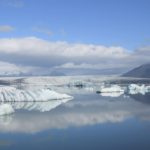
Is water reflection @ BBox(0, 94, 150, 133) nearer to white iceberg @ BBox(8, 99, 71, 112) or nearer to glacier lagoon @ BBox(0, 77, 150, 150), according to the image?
glacier lagoon @ BBox(0, 77, 150, 150)

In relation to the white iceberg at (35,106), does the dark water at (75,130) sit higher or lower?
lower

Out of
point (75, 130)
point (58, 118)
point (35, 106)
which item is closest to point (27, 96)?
point (35, 106)

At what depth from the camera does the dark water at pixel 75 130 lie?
29.9 feet

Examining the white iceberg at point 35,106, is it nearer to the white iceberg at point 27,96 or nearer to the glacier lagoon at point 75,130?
the white iceberg at point 27,96

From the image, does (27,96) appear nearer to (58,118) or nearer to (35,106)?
(35,106)

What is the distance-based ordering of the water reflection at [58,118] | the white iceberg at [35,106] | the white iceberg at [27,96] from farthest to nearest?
the white iceberg at [27,96] → the white iceberg at [35,106] → the water reflection at [58,118]

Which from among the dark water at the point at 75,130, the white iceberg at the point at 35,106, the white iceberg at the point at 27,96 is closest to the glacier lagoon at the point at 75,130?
the dark water at the point at 75,130

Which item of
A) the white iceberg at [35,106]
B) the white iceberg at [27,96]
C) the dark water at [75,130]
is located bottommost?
the dark water at [75,130]

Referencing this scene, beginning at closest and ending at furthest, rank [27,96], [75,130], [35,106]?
[75,130] → [35,106] → [27,96]

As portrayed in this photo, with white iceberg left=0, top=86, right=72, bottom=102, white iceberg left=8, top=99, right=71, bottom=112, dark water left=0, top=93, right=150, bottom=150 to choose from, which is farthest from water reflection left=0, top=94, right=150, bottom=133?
white iceberg left=0, top=86, right=72, bottom=102

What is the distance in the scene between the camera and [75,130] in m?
11.1

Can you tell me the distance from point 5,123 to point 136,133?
15.3 ft

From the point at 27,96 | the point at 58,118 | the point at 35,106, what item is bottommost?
the point at 58,118

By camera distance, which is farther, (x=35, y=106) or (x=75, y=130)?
(x=35, y=106)
